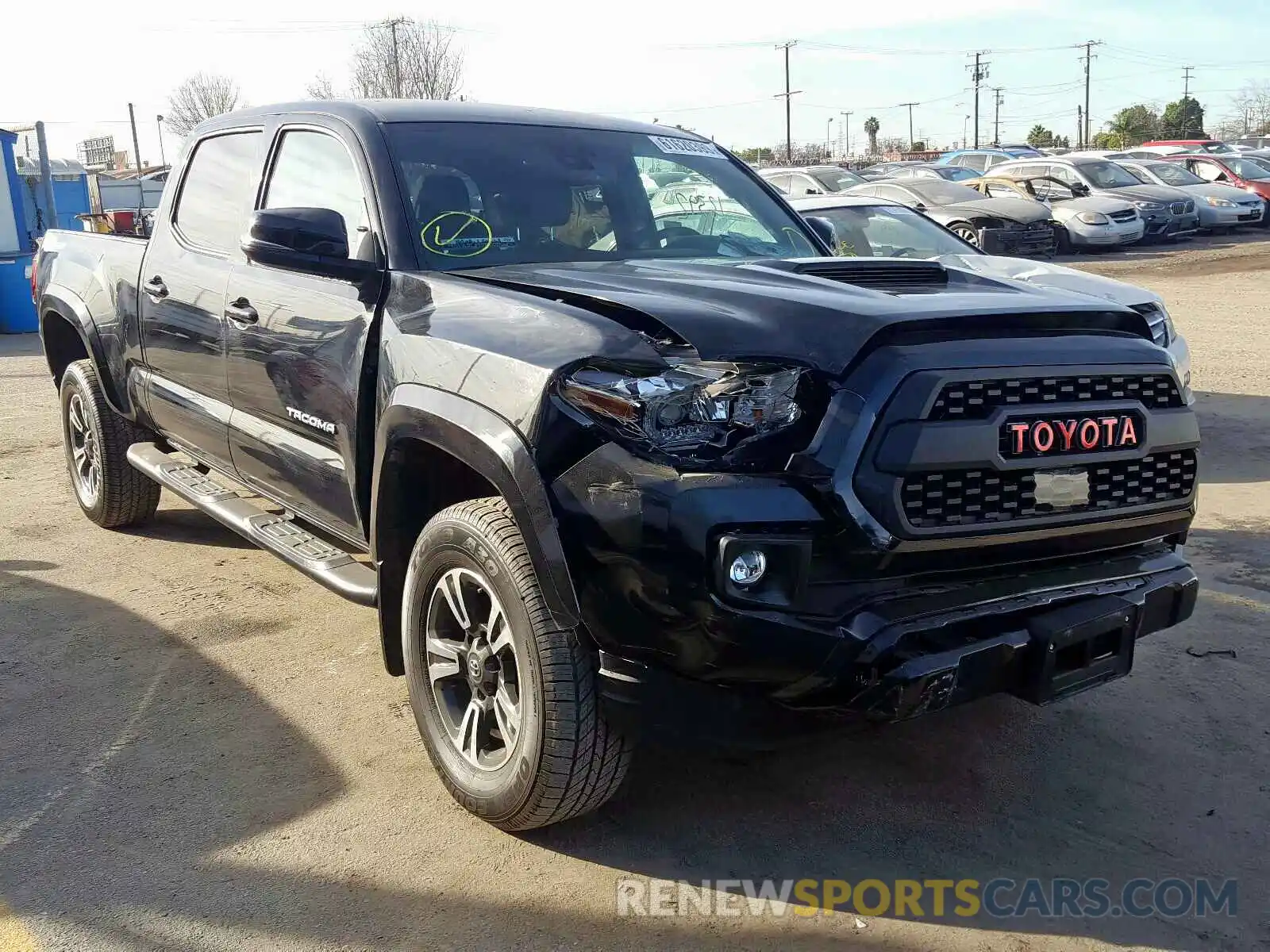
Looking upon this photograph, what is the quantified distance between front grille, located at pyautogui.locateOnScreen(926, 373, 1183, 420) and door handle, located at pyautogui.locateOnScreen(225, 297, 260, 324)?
8.26 ft

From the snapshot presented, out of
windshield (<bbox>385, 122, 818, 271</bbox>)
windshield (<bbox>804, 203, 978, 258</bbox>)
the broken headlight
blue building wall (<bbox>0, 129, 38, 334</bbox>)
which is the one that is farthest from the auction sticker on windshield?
blue building wall (<bbox>0, 129, 38, 334</bbox>)

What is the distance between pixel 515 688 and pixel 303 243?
1.49m

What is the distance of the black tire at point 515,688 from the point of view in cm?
287

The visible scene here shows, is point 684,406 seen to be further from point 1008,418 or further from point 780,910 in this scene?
point 780,910

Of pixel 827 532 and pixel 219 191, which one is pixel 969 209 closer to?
pixel 219 191

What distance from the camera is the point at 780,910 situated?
289cm

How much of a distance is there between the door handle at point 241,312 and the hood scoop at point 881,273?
183 cm

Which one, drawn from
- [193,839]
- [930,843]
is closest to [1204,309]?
[930,843]

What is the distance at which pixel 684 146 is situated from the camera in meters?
4.67

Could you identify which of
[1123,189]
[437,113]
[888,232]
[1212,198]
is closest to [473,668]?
[437,113]

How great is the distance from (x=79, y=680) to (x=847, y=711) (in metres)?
2.98

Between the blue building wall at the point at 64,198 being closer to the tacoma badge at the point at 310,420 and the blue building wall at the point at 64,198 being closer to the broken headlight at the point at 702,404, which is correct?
the tacoma badge at the point at 310,420

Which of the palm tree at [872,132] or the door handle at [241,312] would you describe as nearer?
the door handle at [241,312]

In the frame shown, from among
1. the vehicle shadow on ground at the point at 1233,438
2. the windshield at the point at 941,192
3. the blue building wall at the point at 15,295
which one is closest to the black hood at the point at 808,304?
the vehicle shadow on ground at the point at 1233,438
